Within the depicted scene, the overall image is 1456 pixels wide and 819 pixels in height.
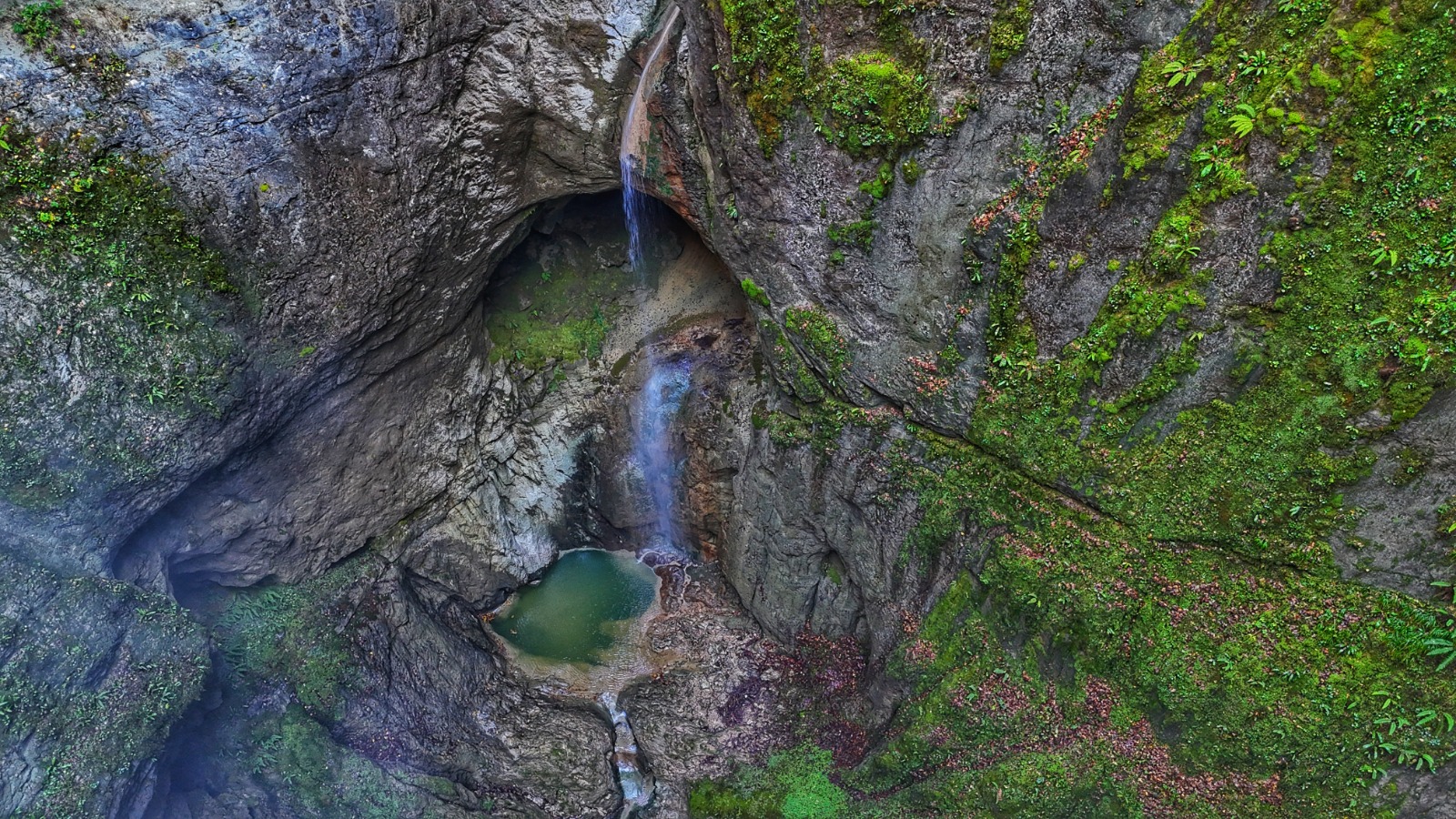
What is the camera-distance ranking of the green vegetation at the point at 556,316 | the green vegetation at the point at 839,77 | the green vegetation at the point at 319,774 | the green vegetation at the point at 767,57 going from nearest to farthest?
1. the green vegetation at the point at 839,77
2. the green vegetation at the point at 767,57
3. the green vegetation at the point at 319,774
4. the green vegetation at the point at 556,316

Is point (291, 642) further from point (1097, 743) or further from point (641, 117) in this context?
point (1097, 743)

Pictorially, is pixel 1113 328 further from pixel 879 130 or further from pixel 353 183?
pixel 353 183

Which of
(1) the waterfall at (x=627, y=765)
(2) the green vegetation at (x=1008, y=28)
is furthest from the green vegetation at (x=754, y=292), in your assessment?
(1) the waterfall at (x=627, y=765)

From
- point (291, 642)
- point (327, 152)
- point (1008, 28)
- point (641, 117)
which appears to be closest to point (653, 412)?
point (641, 117)

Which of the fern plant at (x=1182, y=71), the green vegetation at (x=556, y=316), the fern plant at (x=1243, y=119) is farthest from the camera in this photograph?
the green vegetation at (x=556, y=316)

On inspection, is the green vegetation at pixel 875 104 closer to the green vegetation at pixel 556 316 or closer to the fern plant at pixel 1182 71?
the fern plant at pixel 1182 71

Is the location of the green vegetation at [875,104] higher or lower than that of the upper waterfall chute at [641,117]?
higher
